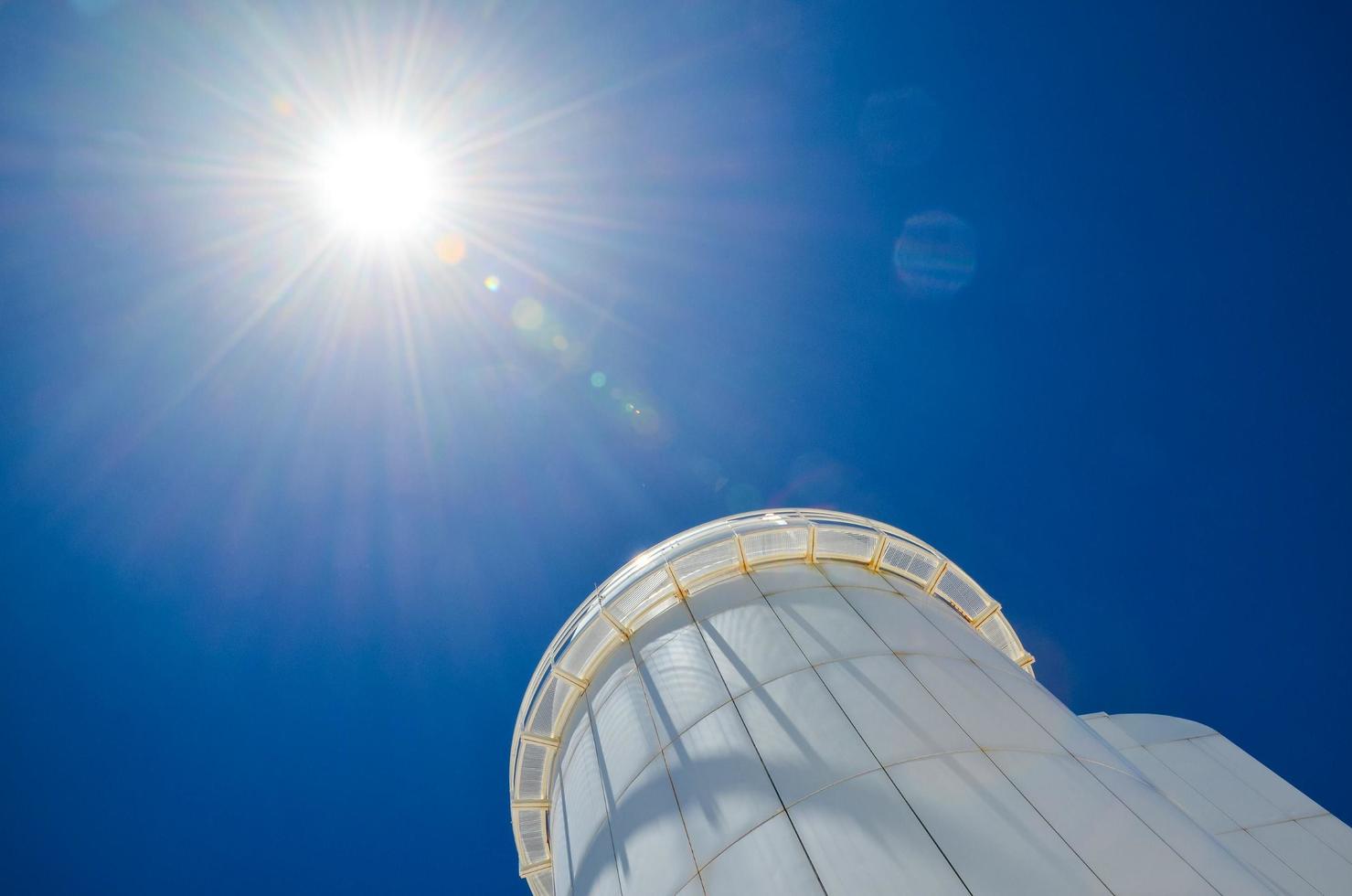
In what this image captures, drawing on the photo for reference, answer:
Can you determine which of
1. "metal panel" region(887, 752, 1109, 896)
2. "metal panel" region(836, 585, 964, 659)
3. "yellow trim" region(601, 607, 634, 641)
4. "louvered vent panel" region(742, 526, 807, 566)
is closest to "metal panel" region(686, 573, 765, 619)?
"louvered vent panel" region(742, 526, 807, 566)

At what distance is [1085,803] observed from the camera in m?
6.98

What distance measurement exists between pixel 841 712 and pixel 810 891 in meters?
2.37

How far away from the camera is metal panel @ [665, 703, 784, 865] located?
696cm

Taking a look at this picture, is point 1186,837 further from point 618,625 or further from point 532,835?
point 532,835

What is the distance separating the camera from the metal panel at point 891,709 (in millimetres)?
7398

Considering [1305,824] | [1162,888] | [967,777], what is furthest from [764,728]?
[1305,824]

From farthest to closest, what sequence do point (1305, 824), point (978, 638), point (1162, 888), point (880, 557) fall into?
1. point (1305, 824)
2. point (880, 557)
3. point (978, 638)
4. point (1162, 888)

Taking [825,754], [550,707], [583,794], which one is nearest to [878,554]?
[825,754]

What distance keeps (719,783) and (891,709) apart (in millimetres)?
2684

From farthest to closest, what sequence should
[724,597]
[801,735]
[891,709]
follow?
[724,597] → [891,709] → [801,735]

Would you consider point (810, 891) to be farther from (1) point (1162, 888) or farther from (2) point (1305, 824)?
(2) point (1305, 824)

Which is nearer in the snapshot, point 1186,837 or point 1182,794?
point 1186,837

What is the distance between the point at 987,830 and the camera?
6.26m

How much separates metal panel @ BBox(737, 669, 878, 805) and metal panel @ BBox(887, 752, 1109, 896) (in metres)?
0.65
